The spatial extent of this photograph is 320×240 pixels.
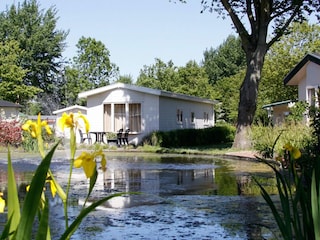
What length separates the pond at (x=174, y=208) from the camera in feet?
21.7

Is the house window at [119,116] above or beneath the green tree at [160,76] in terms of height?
beneath

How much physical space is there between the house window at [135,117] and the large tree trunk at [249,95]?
772cm

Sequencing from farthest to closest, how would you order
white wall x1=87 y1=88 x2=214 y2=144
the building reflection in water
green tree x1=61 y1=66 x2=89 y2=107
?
green tree x1=61 y1=66 x2=89 y2=107
white wall x1=87 y1=88 x2=214 y2=144
the building reflection in water

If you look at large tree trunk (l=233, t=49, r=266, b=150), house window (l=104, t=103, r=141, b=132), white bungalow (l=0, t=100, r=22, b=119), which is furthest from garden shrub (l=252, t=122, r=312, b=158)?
white bungalow (l=0, t=100, r=22, b=119)

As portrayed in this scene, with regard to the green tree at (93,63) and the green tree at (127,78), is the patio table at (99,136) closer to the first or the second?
the green tree at (93,63)

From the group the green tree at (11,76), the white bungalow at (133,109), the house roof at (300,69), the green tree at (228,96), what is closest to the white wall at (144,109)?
the white bungalow at (133,109)

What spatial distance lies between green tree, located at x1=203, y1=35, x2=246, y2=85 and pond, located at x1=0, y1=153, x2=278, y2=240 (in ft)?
190

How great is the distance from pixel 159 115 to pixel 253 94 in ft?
24.2

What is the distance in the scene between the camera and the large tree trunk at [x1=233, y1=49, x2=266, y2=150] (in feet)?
79.2

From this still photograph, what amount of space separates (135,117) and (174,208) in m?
→ 22.1

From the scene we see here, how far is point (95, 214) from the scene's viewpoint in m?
8.23

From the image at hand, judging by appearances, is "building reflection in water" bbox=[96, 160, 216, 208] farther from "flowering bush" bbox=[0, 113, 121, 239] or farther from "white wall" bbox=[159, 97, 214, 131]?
"white wall" bbox=[159, 97, 214, 131]

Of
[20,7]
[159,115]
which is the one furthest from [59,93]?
[159,115]

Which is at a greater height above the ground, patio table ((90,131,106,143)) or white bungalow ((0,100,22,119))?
white bungalow ((0,100,22,119))
